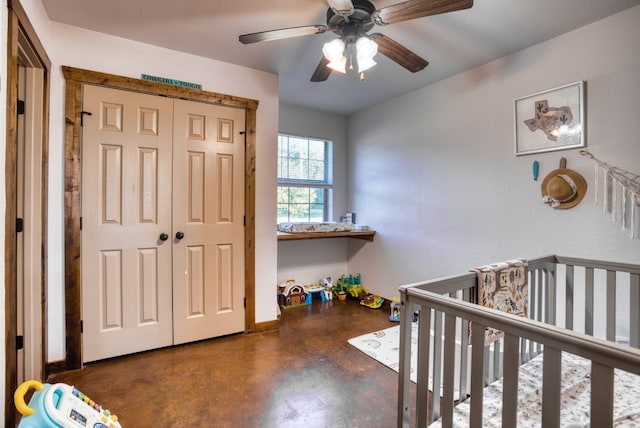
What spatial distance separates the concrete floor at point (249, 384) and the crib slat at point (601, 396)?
1130 mm

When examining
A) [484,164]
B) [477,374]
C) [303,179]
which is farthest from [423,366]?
[303,179]

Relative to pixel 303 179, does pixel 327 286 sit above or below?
below

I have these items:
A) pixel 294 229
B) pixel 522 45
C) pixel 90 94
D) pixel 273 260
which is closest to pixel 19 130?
pixel 90 94

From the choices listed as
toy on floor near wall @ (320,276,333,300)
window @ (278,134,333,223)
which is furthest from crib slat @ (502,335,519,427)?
window @ (278,134,333,223)

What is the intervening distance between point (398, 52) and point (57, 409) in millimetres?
2259

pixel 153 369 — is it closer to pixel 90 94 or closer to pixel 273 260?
pixel 273 260

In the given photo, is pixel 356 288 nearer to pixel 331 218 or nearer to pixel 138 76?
pixel 331 218

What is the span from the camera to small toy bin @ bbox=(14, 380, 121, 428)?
0.92 metres

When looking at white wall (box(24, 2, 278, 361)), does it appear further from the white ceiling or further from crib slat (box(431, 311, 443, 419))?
crib slat (box(431, 311, 443, 419))

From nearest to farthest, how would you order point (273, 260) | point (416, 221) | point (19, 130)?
point (19, 130), point (273, 260), point (416, 221)

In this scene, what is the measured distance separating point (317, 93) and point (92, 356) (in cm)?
308

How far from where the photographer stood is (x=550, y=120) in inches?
89.3

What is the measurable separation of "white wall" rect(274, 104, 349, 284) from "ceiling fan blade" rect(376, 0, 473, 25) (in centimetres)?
239

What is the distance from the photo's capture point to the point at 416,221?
334 centimetres
